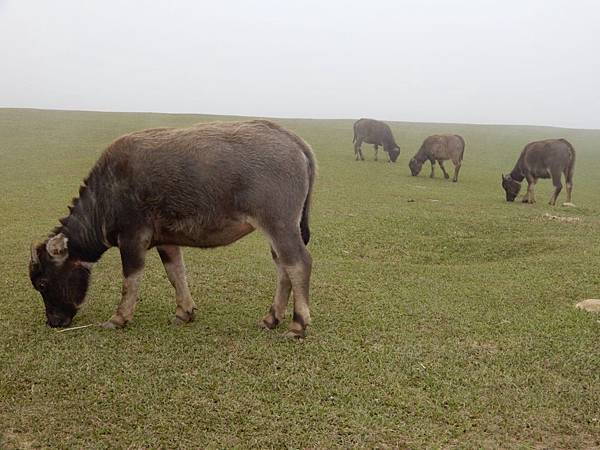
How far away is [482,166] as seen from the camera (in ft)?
97.9

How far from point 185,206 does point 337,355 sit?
2.21 m

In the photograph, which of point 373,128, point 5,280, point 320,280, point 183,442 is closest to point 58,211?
point 5,280

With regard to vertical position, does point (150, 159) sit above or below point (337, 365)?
above

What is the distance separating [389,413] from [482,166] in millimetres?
27478

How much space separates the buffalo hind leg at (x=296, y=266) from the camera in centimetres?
561

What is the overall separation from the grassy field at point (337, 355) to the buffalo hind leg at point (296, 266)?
0.21m

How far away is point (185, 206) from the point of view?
18.7 ft

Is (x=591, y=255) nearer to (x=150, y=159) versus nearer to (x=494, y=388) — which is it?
(x=494, y=388)

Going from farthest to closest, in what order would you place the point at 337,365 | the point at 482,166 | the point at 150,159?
the point at 482,166, the point at 150,159, the point at 337,365

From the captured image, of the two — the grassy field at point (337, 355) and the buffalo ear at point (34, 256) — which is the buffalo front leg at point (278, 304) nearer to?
the grassy field at point (337, 355)

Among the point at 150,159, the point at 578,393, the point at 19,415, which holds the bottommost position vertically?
the point at 19,415

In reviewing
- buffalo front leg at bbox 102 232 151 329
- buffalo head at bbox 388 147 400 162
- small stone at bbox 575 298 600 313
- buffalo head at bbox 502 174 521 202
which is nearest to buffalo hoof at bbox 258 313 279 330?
buffalo front leg at bbox 102 232 151 329

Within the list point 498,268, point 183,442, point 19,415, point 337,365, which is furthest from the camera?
point 498,268

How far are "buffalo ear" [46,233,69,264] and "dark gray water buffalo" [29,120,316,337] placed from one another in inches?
0.4
